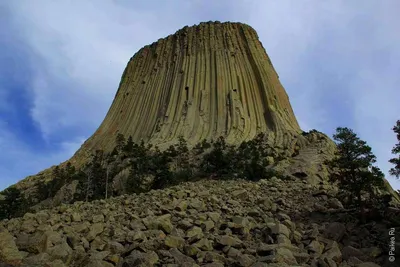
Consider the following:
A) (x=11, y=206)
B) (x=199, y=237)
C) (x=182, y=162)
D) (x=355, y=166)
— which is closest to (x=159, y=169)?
(x=182, y=162)

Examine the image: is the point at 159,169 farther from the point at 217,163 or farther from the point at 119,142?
the point at 119,142

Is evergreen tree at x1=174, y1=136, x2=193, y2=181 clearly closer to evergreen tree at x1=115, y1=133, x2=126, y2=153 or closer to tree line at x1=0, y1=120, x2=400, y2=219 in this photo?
tree line at x1=0, y1=120, x2=400, y2=219

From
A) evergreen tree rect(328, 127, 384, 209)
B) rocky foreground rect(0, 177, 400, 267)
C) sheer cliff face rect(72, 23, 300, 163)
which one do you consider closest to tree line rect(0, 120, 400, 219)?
sheer cliff face rect(72, 23, 300, 163)

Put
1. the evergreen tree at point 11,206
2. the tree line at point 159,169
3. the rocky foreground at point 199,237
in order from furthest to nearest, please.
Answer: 1. the evergreen tree at point 11,206
2. the tree line at point 159,169
3. the rocky foreground at point 199,237

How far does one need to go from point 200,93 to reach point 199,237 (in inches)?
1464

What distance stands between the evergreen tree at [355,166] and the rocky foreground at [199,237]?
2.95ft

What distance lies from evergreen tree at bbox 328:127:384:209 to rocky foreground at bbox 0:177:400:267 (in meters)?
0.90

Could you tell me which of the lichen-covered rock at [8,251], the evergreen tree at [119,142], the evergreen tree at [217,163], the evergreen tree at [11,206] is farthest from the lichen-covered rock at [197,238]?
the evergreen tree at [119,142]

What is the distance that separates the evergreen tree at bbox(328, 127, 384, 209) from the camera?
1149cm

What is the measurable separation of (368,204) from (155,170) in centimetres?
2015

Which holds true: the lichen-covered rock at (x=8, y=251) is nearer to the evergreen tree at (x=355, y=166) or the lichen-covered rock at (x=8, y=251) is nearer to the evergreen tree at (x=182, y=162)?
the evergreen tree at (x=355, y=166)

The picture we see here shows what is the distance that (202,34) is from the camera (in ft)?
168

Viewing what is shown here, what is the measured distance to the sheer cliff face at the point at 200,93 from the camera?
40.4 meters

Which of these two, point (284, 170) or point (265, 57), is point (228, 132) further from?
point (265, 57)
